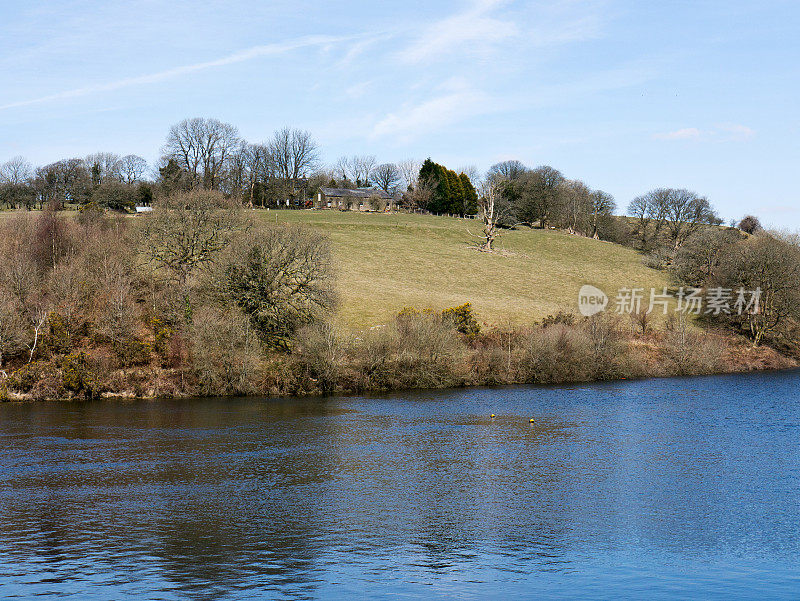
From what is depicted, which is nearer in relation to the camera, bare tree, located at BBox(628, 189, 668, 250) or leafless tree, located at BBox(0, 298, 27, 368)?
leafless tree, located at BBox(0, 298, 27, 368)

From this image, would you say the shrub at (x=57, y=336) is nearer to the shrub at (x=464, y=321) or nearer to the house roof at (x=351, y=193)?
the shrub at (x=464, y=321)

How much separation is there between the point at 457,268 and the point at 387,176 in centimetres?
9339

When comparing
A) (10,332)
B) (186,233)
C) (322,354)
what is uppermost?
(186,233)

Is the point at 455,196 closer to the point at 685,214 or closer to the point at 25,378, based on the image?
the point at 685,214

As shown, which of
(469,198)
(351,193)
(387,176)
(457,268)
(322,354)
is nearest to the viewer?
(322,354)

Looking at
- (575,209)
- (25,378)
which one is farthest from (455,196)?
(25,378)

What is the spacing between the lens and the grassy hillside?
6806 centimetres

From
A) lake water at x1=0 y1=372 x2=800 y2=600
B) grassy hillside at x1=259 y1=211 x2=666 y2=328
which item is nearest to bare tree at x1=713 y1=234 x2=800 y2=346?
grassy hillside at x1=259 y1=211 x2=666 y2=328

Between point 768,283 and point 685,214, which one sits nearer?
point 768,283

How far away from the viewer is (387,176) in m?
176

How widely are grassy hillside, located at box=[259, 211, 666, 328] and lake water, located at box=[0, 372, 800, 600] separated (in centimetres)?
2440

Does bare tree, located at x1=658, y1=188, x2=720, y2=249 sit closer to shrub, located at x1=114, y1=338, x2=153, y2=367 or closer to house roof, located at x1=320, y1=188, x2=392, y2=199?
house roof, located at x1=320, y1=188, x2=392, y2=199

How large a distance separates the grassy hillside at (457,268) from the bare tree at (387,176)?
180ft

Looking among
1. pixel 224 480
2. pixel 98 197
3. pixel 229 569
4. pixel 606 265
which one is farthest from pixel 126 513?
pixel 98 197
